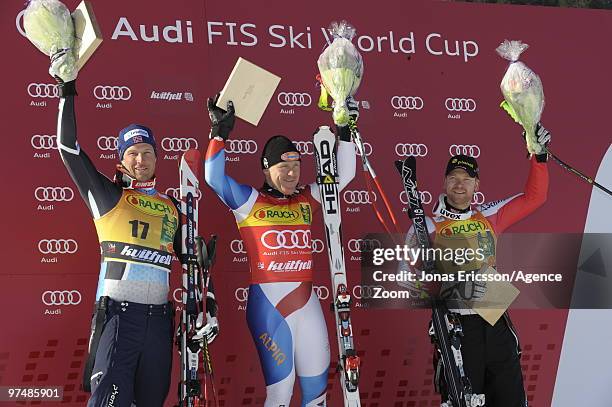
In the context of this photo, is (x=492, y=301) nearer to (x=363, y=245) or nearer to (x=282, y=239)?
(x=363, y=245)

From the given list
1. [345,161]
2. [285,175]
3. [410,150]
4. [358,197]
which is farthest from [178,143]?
[410,150]

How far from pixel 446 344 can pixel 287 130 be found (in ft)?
6.13

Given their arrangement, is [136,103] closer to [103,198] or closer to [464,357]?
[103,198]

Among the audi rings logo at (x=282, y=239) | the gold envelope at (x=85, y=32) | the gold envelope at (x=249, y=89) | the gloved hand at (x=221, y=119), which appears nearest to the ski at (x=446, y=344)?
the audi rings logo at (x=282, y=239)

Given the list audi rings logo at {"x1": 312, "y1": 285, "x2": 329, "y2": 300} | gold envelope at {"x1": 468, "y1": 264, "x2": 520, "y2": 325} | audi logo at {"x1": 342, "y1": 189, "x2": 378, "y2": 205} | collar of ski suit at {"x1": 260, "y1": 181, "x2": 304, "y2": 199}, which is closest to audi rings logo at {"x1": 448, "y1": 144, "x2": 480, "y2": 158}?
audi logo at {"x1": 342, "y1": 189, "x2": 378, "y2": 205}

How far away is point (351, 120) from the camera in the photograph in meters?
5.06

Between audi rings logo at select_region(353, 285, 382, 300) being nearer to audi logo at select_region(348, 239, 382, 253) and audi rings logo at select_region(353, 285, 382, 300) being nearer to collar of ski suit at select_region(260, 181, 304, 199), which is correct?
audi logo at select_region(348, 239, 382, 253)

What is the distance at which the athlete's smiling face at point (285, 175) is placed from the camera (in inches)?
201

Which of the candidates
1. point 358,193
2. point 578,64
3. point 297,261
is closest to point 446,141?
point 358,193

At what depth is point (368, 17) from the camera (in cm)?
616

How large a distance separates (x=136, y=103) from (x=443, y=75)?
7.20 ft

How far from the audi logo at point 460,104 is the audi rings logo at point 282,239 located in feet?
5.93

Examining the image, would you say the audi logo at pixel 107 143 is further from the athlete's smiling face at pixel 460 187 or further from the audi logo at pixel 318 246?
the athlete's smiling face at pixel 460 187

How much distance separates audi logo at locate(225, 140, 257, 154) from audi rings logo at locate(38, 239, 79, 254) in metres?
1.17
